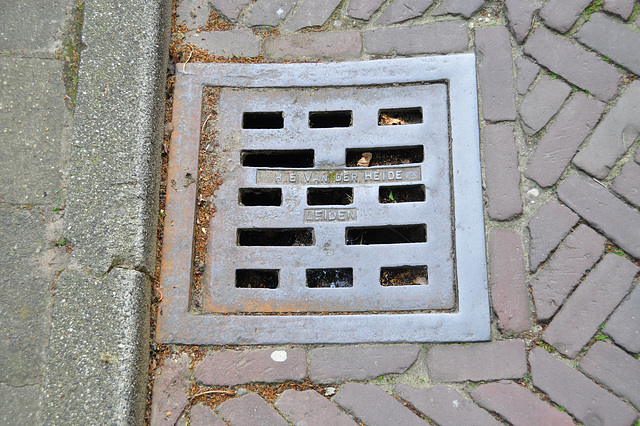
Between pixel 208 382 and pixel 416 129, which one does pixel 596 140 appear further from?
pixel 208 382

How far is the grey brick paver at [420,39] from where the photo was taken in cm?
194

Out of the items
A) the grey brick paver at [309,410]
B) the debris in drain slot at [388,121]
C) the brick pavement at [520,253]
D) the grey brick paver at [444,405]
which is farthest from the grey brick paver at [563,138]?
the grey brick paver at [309,410]

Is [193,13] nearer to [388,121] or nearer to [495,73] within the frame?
[388,121]

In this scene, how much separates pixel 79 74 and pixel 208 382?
1329 mm

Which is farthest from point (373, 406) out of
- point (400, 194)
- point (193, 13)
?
point (193, 13)

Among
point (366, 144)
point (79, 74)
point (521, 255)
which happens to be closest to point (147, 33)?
point (79, 74)

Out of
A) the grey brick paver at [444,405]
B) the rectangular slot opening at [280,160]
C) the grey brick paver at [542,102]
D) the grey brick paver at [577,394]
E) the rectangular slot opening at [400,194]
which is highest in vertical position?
the grey brick paver at [542,102]

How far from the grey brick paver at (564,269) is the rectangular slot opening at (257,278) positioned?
1009mm

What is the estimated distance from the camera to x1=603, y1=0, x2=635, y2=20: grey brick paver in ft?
6.19

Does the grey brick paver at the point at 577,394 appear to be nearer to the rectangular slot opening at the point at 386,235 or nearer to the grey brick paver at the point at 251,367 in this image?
the rectangular slot opening at the point at 386,235

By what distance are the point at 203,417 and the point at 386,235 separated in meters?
1.01

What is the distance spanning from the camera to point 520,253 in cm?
175

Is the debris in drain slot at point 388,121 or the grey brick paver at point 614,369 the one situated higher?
the debris in drain slot at point 388,121

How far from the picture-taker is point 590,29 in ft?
6.19
